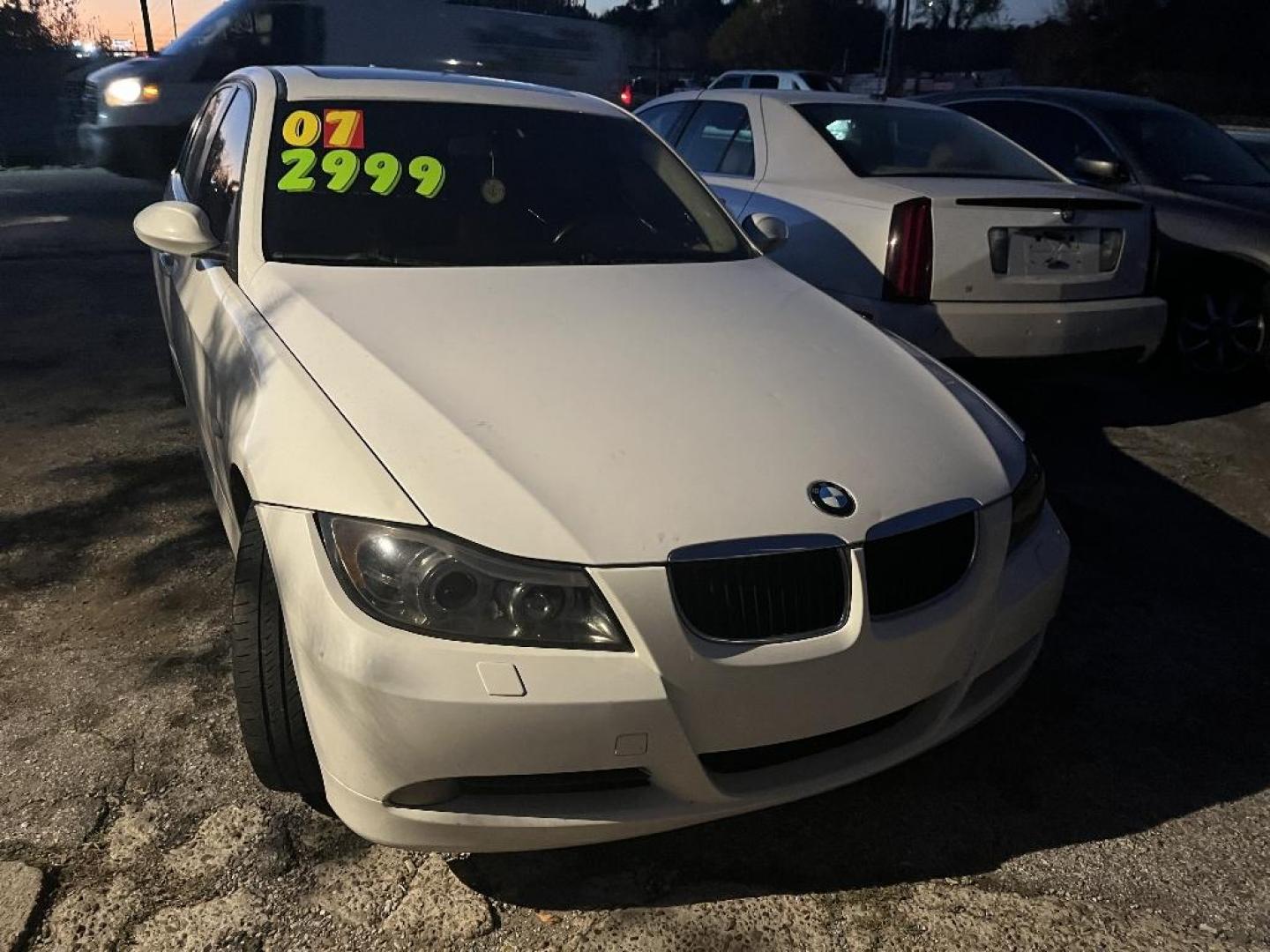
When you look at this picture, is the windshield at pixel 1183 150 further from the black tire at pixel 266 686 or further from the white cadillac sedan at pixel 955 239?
the black tire at pixel 266 686

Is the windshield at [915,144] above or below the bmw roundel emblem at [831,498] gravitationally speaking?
above

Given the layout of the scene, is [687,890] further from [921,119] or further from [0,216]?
[0,216]

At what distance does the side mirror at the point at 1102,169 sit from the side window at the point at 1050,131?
0.29 ft

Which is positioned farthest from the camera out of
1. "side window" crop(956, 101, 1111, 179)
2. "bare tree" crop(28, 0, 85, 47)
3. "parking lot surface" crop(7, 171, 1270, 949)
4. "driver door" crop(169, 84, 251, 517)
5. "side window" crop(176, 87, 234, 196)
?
"bare tree" crop(28, 0, 85, 47)

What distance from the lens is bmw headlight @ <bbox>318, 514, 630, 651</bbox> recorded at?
1737 millimetres

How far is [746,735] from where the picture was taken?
1824 millimetres

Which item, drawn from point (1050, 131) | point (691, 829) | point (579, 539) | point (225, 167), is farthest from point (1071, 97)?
point (579, 539)

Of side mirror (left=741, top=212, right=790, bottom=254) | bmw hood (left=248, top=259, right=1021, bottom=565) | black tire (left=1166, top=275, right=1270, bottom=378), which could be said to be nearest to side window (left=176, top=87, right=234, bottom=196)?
bmw hood (left=248, top=259, right=1021, bottom=565)

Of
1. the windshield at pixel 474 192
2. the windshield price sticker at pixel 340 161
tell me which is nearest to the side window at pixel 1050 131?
the windshield at pixel 474 192

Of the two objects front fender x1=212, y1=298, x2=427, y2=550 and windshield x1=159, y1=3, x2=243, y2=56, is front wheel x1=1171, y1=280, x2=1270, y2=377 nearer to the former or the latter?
front fender x1=212, y1=298, x2=427, y2=550

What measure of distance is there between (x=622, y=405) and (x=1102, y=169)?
180 inches

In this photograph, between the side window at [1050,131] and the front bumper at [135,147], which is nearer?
the side window at [1050,131]

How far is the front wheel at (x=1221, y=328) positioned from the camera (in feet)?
17.7

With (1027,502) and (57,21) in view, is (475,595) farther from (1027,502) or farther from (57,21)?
(57,21)
